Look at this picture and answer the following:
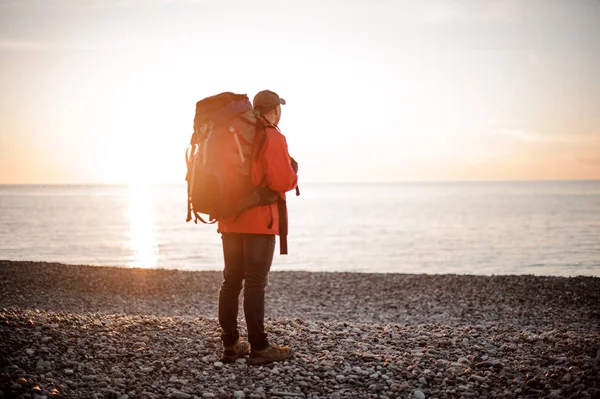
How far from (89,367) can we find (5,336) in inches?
52.6

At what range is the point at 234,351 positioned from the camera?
564 cm

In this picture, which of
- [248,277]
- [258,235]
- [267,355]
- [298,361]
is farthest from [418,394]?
[258,235]

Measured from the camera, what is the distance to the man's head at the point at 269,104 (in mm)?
5082

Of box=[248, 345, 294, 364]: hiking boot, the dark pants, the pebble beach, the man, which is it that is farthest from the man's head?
the pebble beach

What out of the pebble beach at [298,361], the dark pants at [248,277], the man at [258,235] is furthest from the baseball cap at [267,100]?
the pebble beach at [298,361]

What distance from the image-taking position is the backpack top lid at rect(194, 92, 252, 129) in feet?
16.3

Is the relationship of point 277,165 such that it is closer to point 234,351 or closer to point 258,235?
point 258,235

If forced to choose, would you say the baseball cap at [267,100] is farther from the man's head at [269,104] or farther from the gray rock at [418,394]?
the gray rock at [418,394]

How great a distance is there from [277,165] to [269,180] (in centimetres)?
18

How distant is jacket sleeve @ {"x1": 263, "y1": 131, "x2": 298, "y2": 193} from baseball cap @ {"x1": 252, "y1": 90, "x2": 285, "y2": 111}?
352 mm

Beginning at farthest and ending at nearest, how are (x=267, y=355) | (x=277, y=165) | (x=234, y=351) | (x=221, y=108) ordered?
(x=234, y=351) < (x=267, y=355) < (x=221, y=108) < (x=277, y=165)

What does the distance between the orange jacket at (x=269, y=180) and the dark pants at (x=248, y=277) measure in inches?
4.4

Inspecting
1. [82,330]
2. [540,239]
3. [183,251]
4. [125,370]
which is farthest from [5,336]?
[540,239]

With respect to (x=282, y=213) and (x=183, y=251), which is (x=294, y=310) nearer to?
(x=282, y=213)
